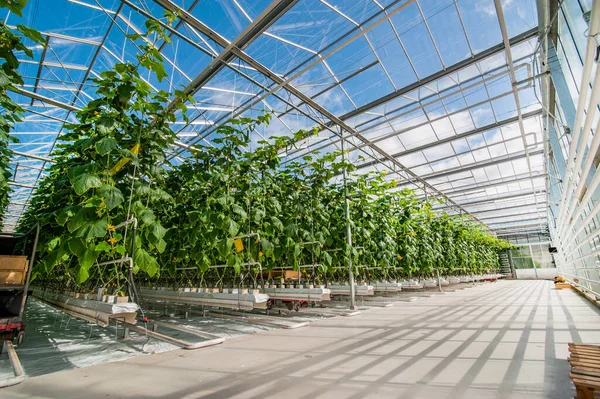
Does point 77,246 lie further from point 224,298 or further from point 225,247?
point 224,298

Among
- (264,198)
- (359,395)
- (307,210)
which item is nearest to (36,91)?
(264,198)

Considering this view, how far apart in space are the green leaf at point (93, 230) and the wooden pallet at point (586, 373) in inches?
110

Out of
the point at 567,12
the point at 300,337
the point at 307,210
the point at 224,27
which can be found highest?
the point at 224,27

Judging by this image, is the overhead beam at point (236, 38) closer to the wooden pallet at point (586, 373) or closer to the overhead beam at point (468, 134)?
the wooden pallet at point (586, 373)

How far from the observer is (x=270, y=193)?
15.0 feet

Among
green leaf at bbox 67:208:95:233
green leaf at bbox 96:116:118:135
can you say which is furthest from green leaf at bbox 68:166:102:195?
green leaf at bbox 96:116:118:135

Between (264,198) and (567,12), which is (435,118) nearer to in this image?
(567,12)

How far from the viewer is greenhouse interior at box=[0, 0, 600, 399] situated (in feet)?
6.61

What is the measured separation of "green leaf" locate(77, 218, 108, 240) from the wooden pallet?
2800mm

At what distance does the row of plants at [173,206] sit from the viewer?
2365 millimetres

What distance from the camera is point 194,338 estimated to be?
3139 millimetres

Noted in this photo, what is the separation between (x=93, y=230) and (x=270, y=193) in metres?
2.65

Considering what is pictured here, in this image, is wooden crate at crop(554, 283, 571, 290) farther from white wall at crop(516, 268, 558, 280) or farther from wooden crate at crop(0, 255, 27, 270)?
white wall at crop(516, 268, 558, 280)

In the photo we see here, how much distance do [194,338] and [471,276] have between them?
50.2 feet
